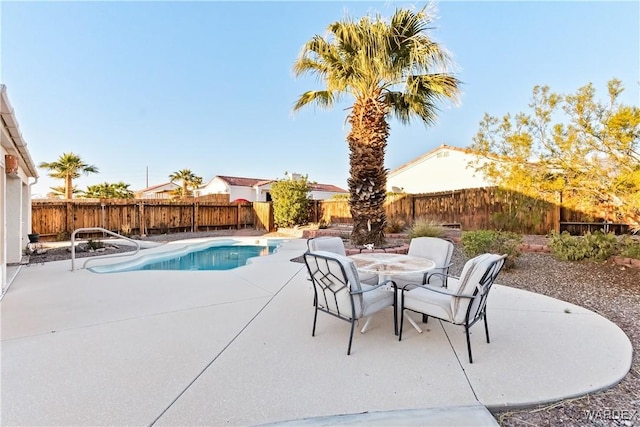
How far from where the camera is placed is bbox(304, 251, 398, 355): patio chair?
3119mm

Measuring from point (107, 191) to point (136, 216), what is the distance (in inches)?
560

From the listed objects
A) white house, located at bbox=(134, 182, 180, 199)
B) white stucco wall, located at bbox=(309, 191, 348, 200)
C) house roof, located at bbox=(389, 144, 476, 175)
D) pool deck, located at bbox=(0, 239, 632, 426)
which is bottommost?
pool deck, located at bbox=(0, 239, 632, 426)

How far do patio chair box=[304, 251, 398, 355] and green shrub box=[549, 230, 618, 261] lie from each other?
16.7 feet

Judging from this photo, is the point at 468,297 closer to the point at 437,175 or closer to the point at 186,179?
the point at 437,175

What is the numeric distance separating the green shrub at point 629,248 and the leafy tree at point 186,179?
3368cm

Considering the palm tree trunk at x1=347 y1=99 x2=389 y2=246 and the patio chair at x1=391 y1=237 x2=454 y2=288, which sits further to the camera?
the palm tree trunk at x1=347 y1=99 x2=389 y2=246

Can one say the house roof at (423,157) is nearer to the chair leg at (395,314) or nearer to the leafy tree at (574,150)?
the leafy tree at (574,150)

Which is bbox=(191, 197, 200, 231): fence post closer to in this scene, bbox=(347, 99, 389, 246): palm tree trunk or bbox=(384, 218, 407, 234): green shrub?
bbox=(384, 218, 407, 234): green shrub

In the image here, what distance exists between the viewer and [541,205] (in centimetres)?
867

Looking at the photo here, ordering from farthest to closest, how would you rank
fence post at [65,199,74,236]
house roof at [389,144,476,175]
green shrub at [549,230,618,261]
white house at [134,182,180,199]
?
white house at [134,182,180,199], house roof at [389,144,476,175], fence post at [65,199,74,236], green shrub at [549,230,618,261]

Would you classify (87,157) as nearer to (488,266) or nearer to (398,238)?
(398,238)

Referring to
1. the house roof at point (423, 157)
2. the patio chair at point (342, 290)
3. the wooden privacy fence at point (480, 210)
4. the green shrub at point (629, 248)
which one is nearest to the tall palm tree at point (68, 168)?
the wooden privacy fence at point (480, 210)

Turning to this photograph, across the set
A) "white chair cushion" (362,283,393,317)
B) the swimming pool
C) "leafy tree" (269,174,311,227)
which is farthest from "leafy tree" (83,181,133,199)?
"white chair cushion" (362,283,393,317)

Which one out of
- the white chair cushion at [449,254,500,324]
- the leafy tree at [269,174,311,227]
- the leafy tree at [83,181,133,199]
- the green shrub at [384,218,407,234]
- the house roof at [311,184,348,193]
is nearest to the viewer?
the white chair cushion at [449,254,500,324]
